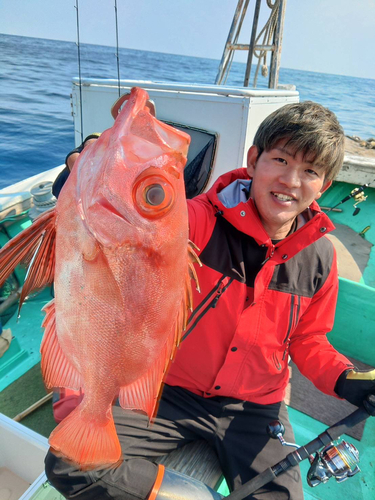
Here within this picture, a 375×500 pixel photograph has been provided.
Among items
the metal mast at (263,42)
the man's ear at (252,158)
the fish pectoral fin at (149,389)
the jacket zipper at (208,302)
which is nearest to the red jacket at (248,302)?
the jacket zipper at (208,302)

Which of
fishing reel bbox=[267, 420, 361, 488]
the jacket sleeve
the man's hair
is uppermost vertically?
the man's hair

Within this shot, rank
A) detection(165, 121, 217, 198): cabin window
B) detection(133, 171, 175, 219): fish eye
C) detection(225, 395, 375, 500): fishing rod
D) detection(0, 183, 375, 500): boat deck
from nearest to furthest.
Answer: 1. detection(133, 171, 175, 219): fish eye
2. detection(225, 395, 375, 500): fishing rod
3. detection(0, 183, 375, 500): boat deck
4. detection(165, 121, 217, 198): cabin window

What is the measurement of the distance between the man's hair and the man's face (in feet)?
0.11

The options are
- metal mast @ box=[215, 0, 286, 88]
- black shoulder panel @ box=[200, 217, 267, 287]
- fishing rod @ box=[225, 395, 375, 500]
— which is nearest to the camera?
fishing rod @ box=[225, 395, 375, 500]

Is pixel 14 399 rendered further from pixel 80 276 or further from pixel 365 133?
pixel 365 133

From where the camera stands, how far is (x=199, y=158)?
3.25 metres

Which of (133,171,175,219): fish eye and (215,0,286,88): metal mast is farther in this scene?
(215,0,286,88): metal mast

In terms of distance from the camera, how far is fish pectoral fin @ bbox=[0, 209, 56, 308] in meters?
0.85

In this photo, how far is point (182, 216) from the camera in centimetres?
90

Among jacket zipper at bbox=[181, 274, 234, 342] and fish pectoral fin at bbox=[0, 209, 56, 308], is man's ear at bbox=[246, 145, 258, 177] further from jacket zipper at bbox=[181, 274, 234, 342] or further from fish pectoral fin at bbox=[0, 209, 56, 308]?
fish pectoral fin at bbox=[0, 209, 56, 308]

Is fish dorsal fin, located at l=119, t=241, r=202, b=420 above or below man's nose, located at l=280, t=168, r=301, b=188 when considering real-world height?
below

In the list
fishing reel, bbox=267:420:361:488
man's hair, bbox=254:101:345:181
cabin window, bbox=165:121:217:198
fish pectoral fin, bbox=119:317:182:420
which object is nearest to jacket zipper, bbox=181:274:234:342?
fish pectoral fin, bbox=119:317:182:420

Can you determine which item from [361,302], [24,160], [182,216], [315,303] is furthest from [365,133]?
[182,216]

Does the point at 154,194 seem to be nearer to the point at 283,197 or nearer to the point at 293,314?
the point at 283,197
